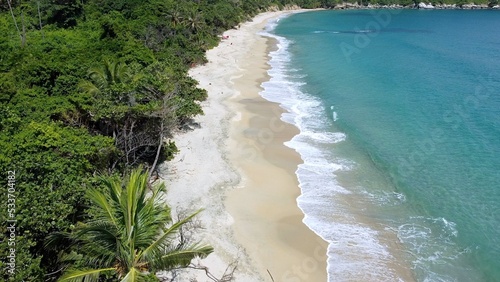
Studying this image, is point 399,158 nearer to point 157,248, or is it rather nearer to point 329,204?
point 329,204

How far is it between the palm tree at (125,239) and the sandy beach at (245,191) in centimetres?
384

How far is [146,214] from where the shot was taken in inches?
489

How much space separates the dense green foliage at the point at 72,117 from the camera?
12.9 m

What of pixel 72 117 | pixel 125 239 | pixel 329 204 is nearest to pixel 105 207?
pixel 125 239

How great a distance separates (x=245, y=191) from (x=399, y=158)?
11228 mm

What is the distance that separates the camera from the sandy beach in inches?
674

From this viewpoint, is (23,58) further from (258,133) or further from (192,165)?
(258,133)

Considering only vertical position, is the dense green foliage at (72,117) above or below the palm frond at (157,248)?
above

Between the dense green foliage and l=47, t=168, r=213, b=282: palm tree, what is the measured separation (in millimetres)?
1292

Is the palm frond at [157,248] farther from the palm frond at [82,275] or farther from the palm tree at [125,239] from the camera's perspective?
the palm frond at [82,275]

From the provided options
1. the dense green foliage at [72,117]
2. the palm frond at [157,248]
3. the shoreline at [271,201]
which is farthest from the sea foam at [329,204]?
the dense green foliage at [72,117]

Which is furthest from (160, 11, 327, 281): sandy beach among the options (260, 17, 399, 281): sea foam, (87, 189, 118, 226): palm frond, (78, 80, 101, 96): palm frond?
(78, 80, 101, 96): palm frond

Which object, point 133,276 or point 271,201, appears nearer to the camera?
point 133,276

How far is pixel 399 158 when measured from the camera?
1051 inches
